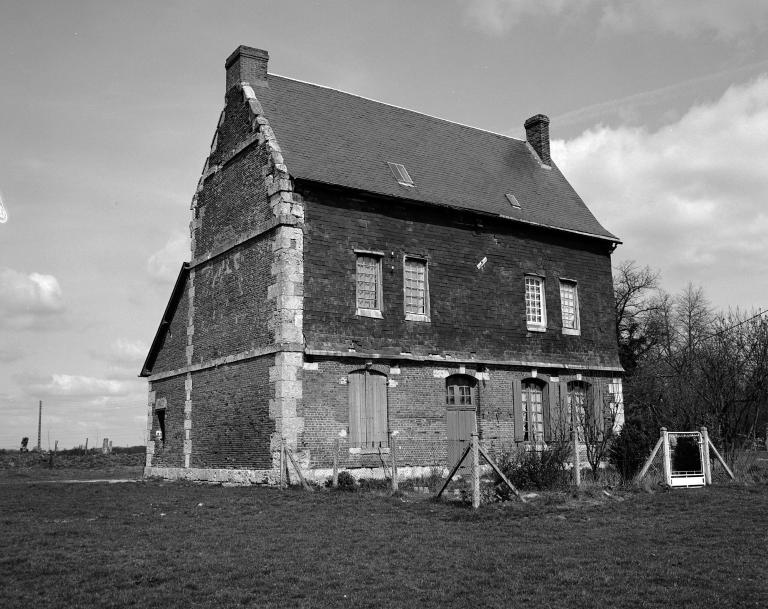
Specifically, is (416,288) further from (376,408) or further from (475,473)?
(475,473)

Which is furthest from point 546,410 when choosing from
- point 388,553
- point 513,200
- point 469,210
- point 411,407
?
point 388,553

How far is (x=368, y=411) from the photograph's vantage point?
21078 millimetres

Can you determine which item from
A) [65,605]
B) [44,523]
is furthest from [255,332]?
[65,605]

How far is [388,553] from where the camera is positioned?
10.8 meters

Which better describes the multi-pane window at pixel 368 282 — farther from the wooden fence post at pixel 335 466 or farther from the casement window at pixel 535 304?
the casement window at pixel 535 304

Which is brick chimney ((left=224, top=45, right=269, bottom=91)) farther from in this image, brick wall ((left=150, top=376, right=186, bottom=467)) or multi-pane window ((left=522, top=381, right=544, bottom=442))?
multi-pane window ((left=522, top=381, right=544, bottom=442))

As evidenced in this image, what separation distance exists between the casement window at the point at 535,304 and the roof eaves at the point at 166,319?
10.3m

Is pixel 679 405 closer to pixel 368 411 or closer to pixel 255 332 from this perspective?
pixel 368 411

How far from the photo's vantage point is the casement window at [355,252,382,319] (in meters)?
21.7

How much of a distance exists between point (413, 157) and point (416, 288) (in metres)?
4.59

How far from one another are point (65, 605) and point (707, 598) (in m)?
6.34

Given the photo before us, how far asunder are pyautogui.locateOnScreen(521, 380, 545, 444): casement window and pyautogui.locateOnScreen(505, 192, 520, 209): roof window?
17.7ft

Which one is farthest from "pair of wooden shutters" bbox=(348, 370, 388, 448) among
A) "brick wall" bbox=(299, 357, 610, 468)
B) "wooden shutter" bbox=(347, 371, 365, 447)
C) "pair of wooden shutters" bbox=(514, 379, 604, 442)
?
"pair of wooden shutters" bbox=(514, 379, 604, 442)

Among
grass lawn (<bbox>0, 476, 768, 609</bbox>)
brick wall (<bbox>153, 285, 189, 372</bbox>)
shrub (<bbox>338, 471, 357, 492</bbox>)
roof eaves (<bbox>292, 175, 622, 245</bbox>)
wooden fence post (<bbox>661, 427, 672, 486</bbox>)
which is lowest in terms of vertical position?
grass lawn (<bbox>0, 476, 768, 609</bbox>)
